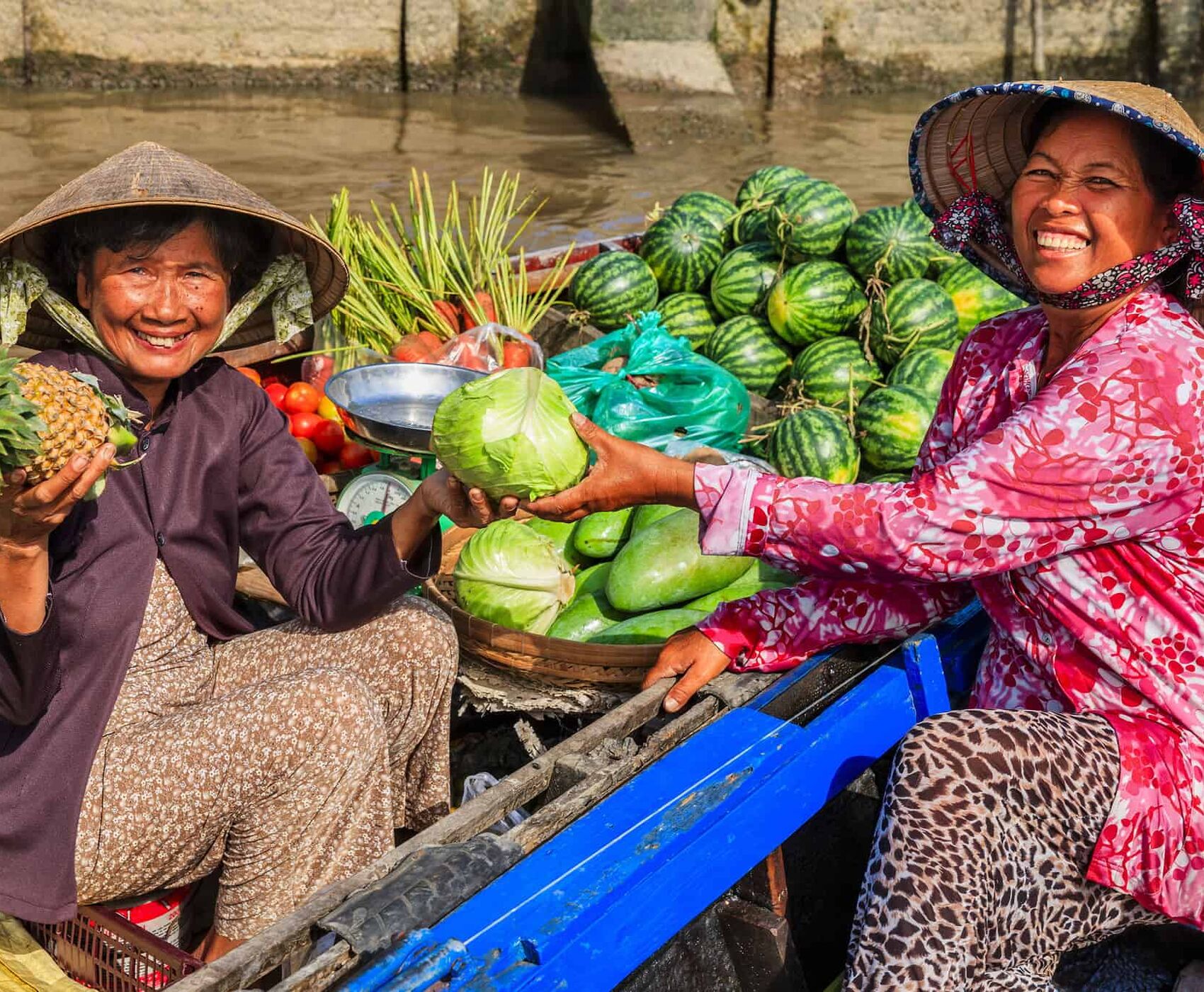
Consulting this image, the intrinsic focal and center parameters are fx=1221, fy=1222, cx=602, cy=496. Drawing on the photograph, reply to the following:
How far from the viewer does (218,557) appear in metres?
2.45

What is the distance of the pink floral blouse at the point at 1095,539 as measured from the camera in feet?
6.20

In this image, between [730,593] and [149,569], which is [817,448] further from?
[149,569]

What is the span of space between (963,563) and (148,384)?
1522 mm

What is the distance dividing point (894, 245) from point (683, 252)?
856mm

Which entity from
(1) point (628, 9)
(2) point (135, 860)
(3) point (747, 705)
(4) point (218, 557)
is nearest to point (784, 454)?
(3) point (747, 705)

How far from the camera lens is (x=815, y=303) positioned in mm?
4273

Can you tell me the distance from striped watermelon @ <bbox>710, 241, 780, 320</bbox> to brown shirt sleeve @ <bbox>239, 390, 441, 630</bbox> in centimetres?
237

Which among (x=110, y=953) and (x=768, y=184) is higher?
(x=768, y=184)

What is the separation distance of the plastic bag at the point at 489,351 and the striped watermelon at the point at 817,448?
2.79ft

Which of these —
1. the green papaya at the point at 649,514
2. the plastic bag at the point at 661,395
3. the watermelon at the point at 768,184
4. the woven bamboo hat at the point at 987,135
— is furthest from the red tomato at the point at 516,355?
the woven bamboo hat at the point at 987,135

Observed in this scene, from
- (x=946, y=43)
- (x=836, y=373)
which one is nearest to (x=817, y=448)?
(x=836, y=373)

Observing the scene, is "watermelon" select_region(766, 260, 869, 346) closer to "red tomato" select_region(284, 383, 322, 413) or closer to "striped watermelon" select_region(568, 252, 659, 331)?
"striped watermelon" select_region(568, 252, 659, 331)

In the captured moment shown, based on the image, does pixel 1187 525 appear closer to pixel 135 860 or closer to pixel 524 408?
pixel 524 408

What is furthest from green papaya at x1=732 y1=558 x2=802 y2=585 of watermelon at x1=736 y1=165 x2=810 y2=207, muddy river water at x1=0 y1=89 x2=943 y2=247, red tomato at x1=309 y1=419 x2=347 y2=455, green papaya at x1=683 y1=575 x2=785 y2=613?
muddy river water at x1=0 y1=89 x2=943 y2=247
